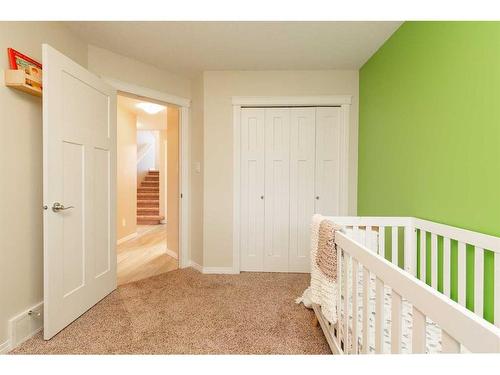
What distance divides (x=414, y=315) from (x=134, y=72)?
2.81m

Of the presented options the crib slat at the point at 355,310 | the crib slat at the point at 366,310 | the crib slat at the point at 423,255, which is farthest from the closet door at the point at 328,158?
the crib slat at the point at 366,310

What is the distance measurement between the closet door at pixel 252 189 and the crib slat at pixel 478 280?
1932 mm

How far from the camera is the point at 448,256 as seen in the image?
1.46 meters

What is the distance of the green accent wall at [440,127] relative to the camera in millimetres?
1253

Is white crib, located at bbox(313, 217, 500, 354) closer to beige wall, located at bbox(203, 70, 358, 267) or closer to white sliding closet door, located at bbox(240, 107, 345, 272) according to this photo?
white sliding closet door, located at bbox(240, 107, 345, 272)

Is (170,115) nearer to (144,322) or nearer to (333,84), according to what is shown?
(333,84)

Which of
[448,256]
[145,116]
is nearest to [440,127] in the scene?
[448,256]

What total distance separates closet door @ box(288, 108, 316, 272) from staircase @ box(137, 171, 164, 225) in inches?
164

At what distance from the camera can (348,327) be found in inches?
49.0

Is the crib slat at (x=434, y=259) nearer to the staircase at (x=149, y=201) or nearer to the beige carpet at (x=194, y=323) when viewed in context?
the beige carpet at (x=194, y=323)

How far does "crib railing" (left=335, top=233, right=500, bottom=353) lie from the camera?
1.63ft

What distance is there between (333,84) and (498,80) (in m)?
1.78

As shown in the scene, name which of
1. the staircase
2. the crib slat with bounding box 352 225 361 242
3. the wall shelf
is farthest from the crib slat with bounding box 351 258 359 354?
the staircase
